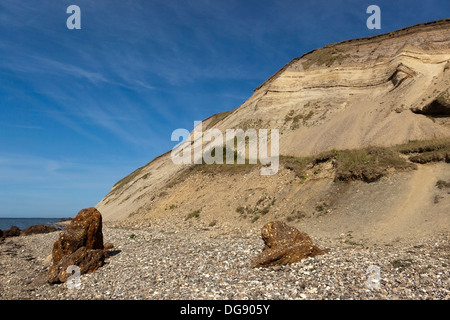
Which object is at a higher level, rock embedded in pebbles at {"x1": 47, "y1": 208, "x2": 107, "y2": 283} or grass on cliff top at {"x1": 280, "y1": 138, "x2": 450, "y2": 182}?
grass on cliff top at {"x1": 280, "y1": 138, "x2": 450, "y2": 182}

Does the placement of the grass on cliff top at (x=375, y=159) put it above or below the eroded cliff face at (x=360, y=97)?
below

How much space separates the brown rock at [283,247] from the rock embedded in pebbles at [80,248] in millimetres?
8618

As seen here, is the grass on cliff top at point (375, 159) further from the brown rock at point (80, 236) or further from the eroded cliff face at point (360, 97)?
the brown rock at point (80, 236)

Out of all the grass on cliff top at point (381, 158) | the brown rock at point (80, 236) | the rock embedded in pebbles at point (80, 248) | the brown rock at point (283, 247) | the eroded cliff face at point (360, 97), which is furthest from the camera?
the eroded cliff face at point (360, 97)

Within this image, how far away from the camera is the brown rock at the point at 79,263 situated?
14.6m

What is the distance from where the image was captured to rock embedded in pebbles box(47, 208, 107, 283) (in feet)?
49.0

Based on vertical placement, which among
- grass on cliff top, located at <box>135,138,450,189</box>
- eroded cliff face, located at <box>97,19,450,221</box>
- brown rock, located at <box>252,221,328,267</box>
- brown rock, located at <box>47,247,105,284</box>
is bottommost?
brown rock, located at <box>47,247,105,284</box>

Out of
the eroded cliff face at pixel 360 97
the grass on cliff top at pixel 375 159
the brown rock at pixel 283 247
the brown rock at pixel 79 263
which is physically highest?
the eroded cliff face at pixel 360 97

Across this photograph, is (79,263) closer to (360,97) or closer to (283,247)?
(283,247)

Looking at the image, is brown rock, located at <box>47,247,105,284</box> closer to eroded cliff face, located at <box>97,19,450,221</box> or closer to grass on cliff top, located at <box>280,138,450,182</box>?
grass on cliff top, located at <box>280,138,450,182</box>

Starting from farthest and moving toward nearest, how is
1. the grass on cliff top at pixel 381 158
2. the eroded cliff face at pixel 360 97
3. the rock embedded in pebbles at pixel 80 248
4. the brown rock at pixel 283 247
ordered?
the eroded cliff face at pixel 360 97 < the grass on cliff top at pixel 381 158 < the rock embedded in pebbles at pixel 80 248 < the brown rock at pixel 283 247

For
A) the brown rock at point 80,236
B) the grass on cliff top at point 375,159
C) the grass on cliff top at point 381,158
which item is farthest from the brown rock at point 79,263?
the grass on cliff top at point 381,158

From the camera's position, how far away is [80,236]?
1708 centimetres

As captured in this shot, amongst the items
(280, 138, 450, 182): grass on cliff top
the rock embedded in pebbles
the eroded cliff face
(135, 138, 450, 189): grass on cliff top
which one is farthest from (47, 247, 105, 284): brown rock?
the eroded cliff face
